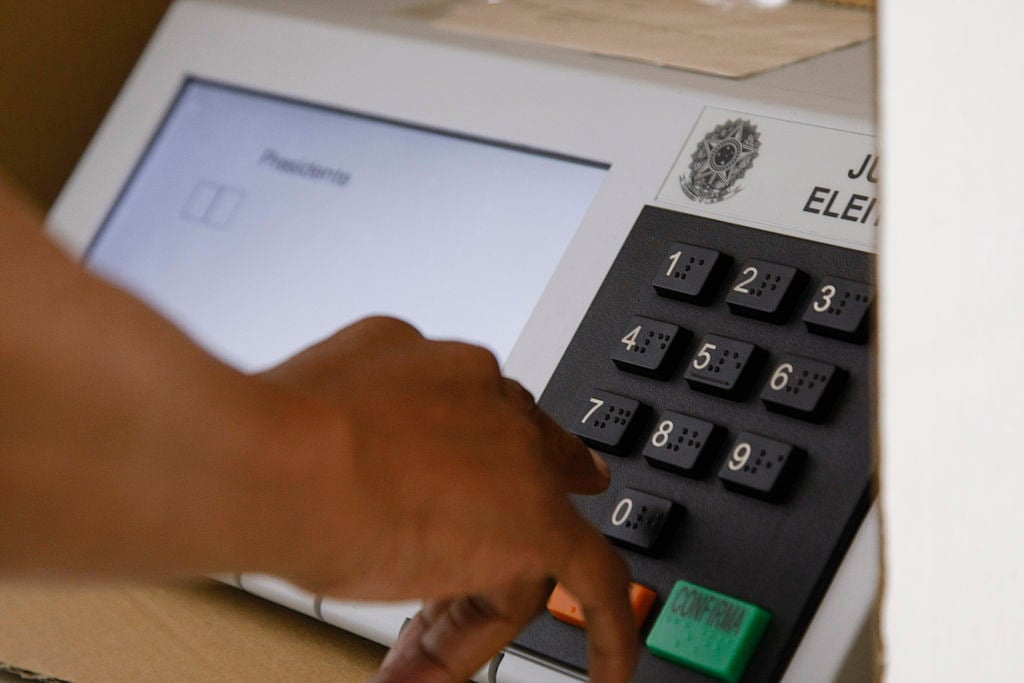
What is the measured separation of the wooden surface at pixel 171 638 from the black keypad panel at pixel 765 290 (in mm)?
263

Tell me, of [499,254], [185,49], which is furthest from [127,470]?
[185,49]

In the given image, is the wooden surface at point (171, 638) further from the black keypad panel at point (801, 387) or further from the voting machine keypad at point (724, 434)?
the black keypad panel at point (801, 387)

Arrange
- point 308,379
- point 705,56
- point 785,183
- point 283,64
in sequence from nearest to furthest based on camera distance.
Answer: point 308,379
point 785,183
point 705,56
point 283,64

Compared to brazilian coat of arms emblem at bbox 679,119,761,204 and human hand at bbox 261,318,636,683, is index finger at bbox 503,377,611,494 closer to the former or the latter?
human hand at bbox 261,318,636,683

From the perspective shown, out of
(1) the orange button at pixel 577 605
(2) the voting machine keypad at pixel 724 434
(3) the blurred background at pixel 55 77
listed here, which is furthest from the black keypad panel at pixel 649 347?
(3) the blurred background at pixel 55 77

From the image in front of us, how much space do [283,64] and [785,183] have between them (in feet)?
1.30

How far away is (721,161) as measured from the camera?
26.4 inches

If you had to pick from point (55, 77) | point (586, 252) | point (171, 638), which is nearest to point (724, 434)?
point (586, 252)

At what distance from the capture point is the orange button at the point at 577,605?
0.56m

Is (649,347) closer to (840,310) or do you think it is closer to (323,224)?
(840,310)

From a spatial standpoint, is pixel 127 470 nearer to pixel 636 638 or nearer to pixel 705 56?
pixel 636 638

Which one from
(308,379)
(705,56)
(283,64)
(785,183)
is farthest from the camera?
(283,64)

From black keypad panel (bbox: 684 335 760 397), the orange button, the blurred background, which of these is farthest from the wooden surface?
the blurred background

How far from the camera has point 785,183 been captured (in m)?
0.64
